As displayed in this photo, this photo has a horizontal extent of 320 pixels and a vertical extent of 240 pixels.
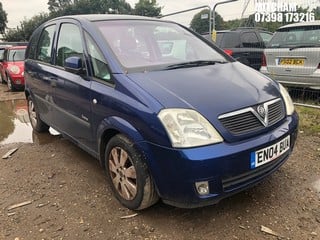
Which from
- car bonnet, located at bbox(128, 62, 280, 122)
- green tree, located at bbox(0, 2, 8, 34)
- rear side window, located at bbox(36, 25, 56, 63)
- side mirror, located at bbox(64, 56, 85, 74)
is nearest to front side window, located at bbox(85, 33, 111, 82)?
side mirror, located at bbox(64, 56, 85, 74)

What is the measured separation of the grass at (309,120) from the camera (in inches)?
196

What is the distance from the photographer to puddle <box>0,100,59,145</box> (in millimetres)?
5496

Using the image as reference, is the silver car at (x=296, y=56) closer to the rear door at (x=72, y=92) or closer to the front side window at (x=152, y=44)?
the front side window at (x=152, y=44)

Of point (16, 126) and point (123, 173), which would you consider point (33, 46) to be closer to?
point (16, 126)

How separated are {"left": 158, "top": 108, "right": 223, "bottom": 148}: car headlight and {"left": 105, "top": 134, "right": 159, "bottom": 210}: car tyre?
1.27ft

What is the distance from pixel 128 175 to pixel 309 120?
3615mm

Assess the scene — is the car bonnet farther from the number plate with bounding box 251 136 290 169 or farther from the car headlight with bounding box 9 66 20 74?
the car headlight with bounding box 9 66 20 74

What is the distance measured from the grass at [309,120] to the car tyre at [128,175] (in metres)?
3.04

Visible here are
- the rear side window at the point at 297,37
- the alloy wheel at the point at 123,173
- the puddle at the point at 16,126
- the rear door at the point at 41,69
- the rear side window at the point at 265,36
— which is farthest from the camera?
the rear side window at the point at 265,36

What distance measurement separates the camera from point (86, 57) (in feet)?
11.5

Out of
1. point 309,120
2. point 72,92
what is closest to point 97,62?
point 72,92

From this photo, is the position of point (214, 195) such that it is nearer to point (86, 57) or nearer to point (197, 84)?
point (197, 84)

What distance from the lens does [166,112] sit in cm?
260

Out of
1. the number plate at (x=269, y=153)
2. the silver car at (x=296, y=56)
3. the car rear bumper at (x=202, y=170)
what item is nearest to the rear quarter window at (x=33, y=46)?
the car rear bumper at (x=202, y=170)
